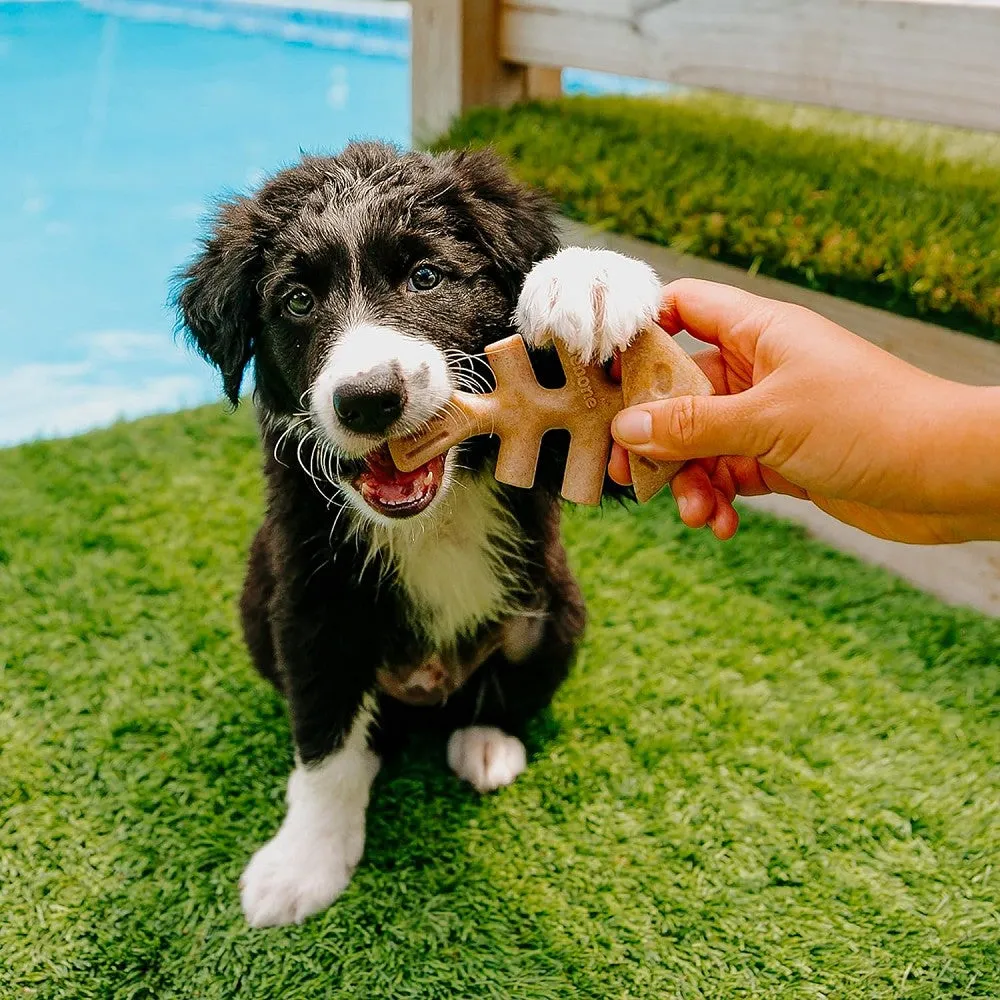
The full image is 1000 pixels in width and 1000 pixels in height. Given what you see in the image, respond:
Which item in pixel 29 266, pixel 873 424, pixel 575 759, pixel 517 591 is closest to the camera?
pixel 873 424

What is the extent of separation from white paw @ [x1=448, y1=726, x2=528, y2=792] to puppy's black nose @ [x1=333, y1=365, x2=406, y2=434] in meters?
0.98

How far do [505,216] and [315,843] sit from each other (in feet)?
4.25

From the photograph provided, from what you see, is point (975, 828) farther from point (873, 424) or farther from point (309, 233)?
point (309, 233)

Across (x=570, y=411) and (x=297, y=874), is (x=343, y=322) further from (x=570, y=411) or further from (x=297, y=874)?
(x=297, y=874)

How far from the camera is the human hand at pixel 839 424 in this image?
132 cm

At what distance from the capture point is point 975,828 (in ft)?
6.93

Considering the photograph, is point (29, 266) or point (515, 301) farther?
point (29, 266)

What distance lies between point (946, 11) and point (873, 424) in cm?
195

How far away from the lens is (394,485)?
1651 mm

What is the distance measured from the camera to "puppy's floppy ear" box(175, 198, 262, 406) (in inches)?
69.6

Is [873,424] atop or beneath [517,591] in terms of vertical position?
atop

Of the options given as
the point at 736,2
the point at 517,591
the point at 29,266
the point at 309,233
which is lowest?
the point at 29,266

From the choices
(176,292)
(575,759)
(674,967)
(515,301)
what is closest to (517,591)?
(575,759)

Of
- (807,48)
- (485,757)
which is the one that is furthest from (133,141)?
(485,757)
